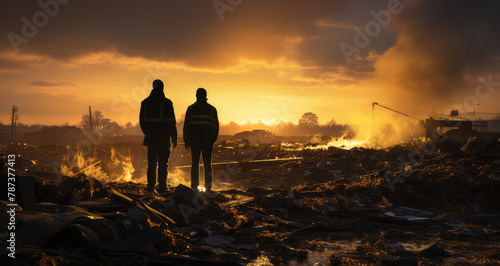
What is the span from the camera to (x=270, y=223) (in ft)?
18.6

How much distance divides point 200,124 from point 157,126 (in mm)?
903

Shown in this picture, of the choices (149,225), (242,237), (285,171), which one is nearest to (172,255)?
(149,225)

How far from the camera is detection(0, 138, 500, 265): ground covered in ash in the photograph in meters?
3.66

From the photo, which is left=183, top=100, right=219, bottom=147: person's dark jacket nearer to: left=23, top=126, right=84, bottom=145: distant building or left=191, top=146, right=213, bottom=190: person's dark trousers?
left=191, top=146, right=213, bottom=190: person's dark trousers

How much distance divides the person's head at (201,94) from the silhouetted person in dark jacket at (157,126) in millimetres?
605

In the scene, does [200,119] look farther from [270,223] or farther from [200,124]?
[270,223]

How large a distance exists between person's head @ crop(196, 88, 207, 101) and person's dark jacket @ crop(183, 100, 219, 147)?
0.06 m

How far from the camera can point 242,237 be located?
492 cm

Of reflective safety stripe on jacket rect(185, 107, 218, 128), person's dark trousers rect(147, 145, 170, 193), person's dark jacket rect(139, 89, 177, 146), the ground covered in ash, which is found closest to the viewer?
the ground covered in ash

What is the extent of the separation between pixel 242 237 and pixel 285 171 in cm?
944

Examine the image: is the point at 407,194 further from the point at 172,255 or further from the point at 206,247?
the point at 172,255

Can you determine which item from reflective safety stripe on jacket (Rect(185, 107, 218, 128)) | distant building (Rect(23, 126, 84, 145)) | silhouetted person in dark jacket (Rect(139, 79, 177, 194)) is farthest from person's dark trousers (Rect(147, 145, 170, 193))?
distant building (Rect(23, 126, 84, 145))

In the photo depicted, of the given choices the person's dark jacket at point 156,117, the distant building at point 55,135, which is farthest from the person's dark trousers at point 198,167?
the distant building at point 55,135

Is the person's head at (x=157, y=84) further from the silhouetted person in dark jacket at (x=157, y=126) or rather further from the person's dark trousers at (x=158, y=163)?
the person's dark trousers at (x=158, y=163)
